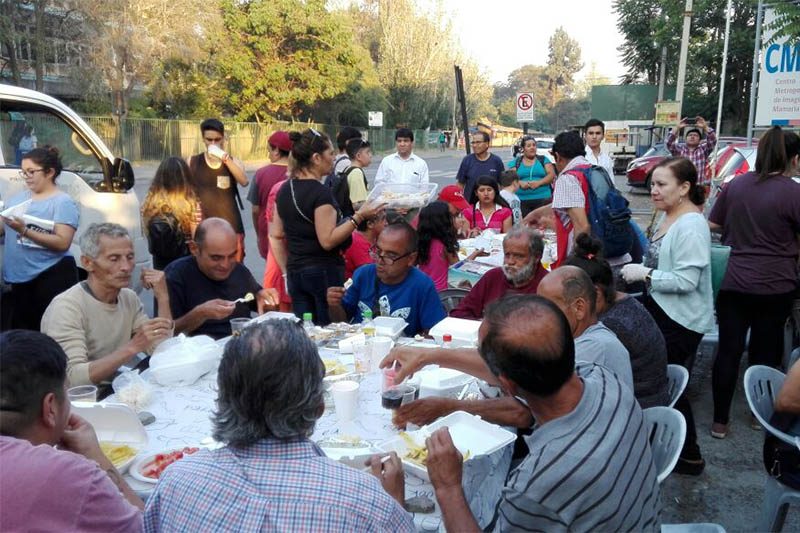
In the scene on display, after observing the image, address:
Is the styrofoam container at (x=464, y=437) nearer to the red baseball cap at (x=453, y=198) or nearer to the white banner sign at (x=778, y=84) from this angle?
the red baseball cap at (x=453, y=198)

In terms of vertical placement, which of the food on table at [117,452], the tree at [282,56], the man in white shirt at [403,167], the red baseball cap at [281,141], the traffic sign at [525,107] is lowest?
the food on table at [117,452]

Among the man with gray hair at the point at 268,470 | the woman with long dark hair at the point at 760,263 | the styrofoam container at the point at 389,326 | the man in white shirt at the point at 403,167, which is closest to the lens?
the man with gray hair at the point at 268,470

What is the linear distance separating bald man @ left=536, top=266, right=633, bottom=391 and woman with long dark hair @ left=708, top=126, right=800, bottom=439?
6.74ft

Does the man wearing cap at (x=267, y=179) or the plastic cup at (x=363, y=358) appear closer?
the plastic cup at (x=363, y=358)

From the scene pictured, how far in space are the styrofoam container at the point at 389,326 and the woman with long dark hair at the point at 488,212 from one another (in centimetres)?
332

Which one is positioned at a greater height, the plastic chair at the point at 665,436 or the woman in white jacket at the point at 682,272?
the woman in white jacket at the point at 682,272

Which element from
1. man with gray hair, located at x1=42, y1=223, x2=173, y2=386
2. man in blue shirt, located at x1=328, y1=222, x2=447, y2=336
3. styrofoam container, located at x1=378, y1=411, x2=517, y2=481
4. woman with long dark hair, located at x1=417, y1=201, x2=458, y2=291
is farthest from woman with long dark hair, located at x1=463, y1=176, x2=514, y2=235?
styrofoam container, located at x1=378, y1=411, x2=517, y2=481

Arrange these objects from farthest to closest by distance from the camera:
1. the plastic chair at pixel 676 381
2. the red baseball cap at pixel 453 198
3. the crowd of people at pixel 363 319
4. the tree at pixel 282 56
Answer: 1. the tree at pixel 282 56
2. the red baseball cap at pixel 453 198
3. the plastic chair at pixel 676 381
4. the crowd of people at pixel 363 319

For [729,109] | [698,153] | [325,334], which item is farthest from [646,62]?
[325,334]

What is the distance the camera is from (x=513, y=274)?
391 centimetres

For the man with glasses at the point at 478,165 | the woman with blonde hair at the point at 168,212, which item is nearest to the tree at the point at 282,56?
the man with glasses at the point at 478,165

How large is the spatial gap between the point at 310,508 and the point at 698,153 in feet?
36.2

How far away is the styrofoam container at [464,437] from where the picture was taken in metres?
2.20

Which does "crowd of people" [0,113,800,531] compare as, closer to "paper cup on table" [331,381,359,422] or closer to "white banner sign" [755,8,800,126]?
"paper cup on table" [331,381,359,422]
